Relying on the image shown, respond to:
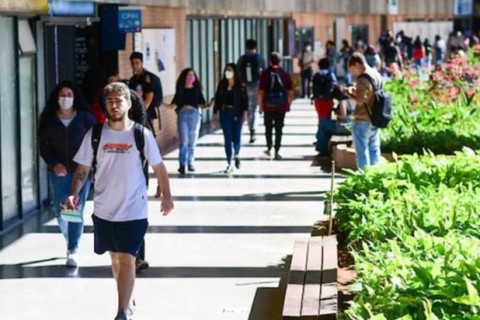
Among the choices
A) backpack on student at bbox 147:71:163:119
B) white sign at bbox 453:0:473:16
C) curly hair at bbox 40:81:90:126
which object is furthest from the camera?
white sign at bbox 453:0:473:16

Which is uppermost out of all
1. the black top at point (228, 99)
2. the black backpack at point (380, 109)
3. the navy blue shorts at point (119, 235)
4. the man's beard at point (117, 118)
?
the man's beard at point (117, 118)

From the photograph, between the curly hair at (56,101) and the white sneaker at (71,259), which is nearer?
the curly hair at (56,101)

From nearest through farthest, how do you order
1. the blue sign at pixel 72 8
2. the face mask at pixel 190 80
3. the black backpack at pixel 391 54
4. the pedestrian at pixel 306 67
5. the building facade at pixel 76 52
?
the building facade at pixel 76 52 < the blue sign at pixel 72 8 < the face mask at pixel 190 80 < the pedestrian at pixel 306 67 < the black backpack at pixel 391 54

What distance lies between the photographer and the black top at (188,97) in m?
20.9

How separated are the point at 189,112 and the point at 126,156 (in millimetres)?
10817

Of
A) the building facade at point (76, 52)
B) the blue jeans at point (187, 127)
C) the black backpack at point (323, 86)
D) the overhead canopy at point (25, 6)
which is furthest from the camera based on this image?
the black backpack at point (323, 86)

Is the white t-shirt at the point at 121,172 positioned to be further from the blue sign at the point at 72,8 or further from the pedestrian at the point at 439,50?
the pedestrian at the point at 439,50

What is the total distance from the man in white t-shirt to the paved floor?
722 mm

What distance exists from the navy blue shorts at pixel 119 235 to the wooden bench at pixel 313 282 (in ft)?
3.65

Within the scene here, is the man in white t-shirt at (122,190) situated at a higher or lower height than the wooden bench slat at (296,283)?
higher

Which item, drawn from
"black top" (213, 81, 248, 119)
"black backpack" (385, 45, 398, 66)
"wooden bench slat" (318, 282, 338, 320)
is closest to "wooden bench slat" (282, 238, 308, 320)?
"wooden bench slat" (318, 282, 338, 320)

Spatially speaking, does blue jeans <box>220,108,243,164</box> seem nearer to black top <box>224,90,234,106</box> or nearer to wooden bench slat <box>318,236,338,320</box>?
black top <box>224,90,234,106</box>

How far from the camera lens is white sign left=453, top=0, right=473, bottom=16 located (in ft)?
233

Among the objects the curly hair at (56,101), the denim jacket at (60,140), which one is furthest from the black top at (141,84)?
the denim jacket at (60,140)
